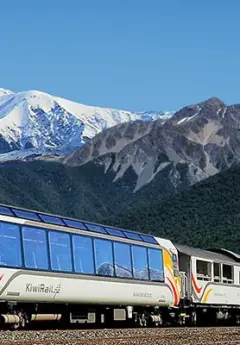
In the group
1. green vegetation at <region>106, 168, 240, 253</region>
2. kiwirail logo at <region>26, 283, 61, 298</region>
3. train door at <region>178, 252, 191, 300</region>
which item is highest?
green vegetation at <region>106, 168, 240, 253</region>

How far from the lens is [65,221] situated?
27.9 m

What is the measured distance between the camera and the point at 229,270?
42844 millimetres

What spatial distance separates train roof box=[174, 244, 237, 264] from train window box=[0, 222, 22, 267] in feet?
46.2

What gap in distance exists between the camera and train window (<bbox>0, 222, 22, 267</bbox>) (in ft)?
78.0

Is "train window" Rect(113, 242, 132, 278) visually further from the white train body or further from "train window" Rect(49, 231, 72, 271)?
"train window" Rect(49, 231, 72, 271)

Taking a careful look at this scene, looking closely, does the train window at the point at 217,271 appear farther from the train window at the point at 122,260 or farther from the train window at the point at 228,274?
the train window at the point at 122,260

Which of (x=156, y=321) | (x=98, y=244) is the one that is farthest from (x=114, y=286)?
(x=156, y=321)

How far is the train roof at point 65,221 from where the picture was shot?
A: 24859 millimetres

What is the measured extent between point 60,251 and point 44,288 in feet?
4.85

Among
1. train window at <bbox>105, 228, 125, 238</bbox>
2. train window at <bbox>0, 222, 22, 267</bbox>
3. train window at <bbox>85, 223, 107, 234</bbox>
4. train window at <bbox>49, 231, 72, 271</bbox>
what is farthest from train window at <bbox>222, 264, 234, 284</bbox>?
train window at <bbox>0, 222, 22, 267</bbox>

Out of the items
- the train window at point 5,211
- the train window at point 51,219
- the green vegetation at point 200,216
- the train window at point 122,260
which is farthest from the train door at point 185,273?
the green vegetation at point 200,216

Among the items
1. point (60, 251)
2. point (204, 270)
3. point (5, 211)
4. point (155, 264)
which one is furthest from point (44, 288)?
point (204, 270)

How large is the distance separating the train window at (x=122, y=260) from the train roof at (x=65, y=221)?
18.9 inches

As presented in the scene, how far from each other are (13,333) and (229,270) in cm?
2128
